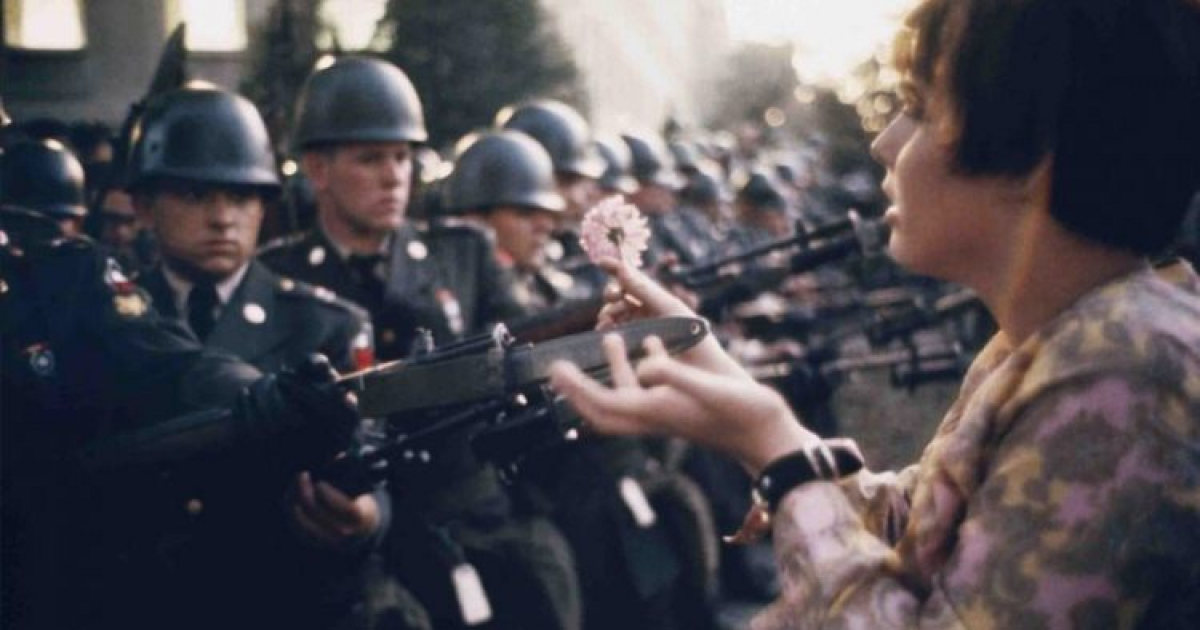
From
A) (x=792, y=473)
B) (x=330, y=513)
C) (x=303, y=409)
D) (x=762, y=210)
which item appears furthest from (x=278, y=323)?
(x=762, y=210)

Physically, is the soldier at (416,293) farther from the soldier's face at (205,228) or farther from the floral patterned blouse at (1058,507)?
the floral patterned blouse at (1058,507)

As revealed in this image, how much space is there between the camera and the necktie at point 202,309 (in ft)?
17.0

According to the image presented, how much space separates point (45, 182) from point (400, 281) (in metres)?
2.50

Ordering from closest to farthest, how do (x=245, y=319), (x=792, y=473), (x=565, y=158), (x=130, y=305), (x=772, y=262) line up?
(x=792, y=473), (x=130, y=305), (x=245, y=319), (x=772, y=262), (x=565, y=158)

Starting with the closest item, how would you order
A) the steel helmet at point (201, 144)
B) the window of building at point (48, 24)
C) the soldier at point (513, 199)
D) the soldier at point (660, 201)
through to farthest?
the steel helmet at point (201, 144) < the soldier at point (513, 199) < the soldier at point (660, 201) < the window of building at point (48, 24)

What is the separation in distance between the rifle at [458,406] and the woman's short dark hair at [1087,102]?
571 mm

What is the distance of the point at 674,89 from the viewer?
2147 inches

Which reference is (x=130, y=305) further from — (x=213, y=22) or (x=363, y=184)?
(x=213, y=22)

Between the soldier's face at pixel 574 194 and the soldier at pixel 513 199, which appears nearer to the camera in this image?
the soldier at pixel 513 199

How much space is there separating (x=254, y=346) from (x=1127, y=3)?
3.36 meters

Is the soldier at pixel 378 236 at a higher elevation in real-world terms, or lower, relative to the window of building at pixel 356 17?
higher

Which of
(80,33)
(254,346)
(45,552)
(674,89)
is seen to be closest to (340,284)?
(254,346)

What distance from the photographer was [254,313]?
508cm

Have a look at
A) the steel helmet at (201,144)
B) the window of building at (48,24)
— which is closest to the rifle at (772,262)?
the steel helmet at (201,144)
